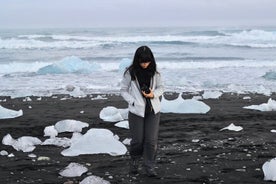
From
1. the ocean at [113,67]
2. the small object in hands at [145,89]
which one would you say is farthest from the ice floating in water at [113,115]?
the ocean at [113,67]

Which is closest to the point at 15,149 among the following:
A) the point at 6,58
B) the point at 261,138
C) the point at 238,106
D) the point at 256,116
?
the point at 261,138

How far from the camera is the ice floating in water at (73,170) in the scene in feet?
16.9

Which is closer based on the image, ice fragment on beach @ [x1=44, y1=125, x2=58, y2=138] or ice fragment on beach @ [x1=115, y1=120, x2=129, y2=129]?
ice fragment on beach @ [x1=44, y1=125, x2=58, y2=138]

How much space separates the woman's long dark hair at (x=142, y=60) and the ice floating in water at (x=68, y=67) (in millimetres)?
15757

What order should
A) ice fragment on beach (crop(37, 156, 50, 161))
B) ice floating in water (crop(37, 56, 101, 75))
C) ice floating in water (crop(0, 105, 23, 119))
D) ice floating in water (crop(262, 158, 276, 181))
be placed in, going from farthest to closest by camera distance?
1. ice floating in water (crop(37, 56, 101, 75))
2. ice floating in water (crop(0, 105, 23, 119))
3. ice fragment on beach (crop(37, 156, 50, 161))
4. ice floating in water (crop(262, 158, 276, 181))

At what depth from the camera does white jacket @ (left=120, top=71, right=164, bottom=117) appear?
5.11m

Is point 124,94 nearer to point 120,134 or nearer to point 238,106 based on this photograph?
point 120,134

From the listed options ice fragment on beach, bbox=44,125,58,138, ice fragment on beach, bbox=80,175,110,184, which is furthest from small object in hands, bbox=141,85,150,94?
ice fragment on beach, bbox=44,125,58,138

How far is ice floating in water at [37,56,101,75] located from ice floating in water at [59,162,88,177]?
15.5 meters

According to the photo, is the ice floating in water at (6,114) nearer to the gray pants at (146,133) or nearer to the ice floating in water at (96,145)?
the ice floating in water at (96,145)

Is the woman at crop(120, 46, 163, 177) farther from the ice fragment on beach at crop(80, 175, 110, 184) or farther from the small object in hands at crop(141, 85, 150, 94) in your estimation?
the ice fragment on beach at crop(80, 175, 110, 184)

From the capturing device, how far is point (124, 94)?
5156 mm

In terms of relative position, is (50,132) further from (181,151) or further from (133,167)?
(133,167)

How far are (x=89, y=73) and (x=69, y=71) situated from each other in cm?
91
